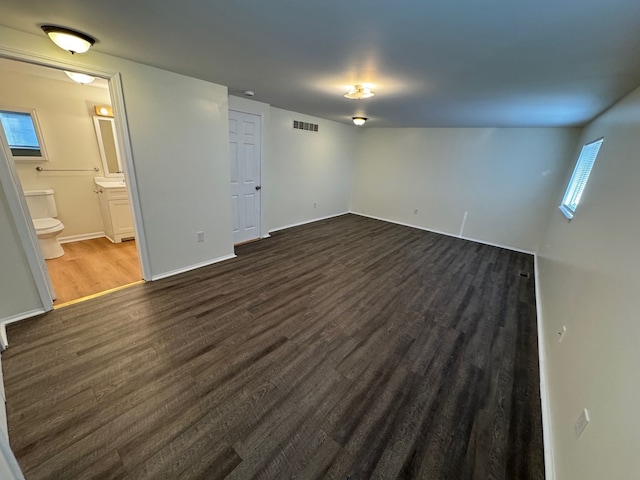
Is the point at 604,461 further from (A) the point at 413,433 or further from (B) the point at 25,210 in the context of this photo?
(B) the point at 25,210

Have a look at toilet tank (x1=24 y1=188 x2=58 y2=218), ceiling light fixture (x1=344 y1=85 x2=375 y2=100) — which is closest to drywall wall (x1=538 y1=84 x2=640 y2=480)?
ceiling light fixture (x1=344 y1=85 x2=375 y2=100)

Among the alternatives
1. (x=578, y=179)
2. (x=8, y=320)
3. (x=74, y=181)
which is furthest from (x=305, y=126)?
(x=8, y=320)

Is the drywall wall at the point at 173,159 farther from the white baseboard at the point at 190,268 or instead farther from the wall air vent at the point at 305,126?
the wall air vent at the point at 305,126

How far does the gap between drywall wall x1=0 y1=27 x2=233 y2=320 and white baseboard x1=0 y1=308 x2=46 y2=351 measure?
0.14ft

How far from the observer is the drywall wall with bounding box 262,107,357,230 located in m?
4.61

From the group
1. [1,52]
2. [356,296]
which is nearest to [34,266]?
[1,52]

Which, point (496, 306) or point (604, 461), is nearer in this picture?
point (604, 461)

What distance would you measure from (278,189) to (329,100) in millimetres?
1996

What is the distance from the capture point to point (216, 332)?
2236 mm

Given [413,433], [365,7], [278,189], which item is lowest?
[413,433]

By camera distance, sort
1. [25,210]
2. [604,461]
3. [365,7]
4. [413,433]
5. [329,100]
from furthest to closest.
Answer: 1. [329,100]
2. [25,210]
3. [413,433]
4. [365,7]
5. [604,461]

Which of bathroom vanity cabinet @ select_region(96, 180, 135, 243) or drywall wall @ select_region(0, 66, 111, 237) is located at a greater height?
drywall wall @ select_region(0, 66, 111, 237)

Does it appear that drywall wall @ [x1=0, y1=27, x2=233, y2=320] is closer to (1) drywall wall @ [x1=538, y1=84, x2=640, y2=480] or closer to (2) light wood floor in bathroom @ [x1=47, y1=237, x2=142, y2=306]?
(2) light wood floor in bathroom @ [x1=47, y1=237, x2=142, y2=306]

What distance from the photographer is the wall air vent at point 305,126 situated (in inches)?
188
